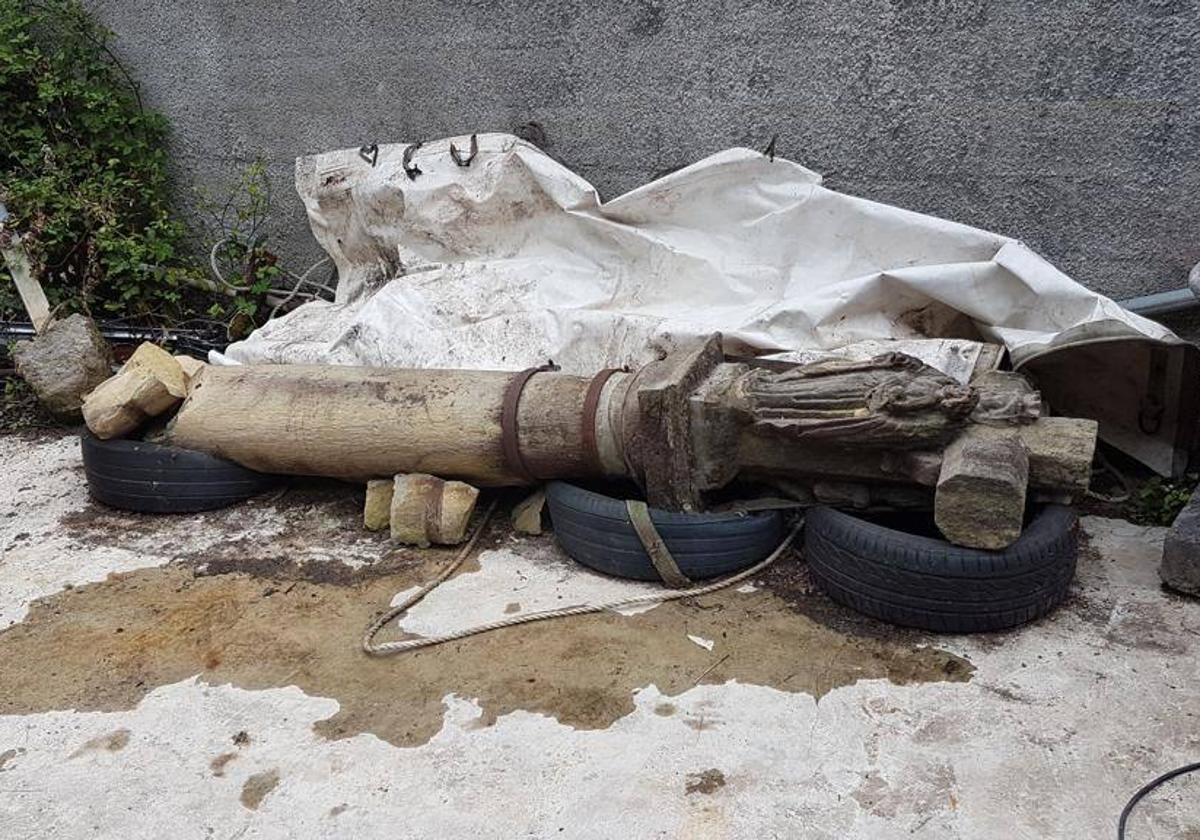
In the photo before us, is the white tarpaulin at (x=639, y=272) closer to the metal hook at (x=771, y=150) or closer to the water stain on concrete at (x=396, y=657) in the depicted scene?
the metal hook at (x=771, y=150)

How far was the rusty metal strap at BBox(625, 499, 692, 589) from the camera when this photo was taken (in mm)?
2887

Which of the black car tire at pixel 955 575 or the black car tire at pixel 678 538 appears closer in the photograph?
the black car tire at pixel 955 575

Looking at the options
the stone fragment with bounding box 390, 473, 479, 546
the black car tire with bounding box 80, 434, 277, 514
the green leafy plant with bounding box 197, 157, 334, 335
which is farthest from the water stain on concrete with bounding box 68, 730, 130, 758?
the green leafy plant with bounding box 197, 157, 334, 335

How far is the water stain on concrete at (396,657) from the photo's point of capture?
8.07 feet

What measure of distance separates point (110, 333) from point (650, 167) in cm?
299

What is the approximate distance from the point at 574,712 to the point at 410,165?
111 inches

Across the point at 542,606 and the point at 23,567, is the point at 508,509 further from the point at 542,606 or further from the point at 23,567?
the point at 23,567

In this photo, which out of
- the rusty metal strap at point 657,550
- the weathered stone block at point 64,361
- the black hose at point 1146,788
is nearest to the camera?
the black hose at point 1146,788

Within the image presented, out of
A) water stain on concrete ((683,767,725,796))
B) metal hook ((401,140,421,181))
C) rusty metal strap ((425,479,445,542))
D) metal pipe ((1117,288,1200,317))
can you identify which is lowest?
water stain on concrete ((683,767,725,796))

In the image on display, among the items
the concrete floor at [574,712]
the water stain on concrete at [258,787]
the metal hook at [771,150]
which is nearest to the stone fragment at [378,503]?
the concrete floor at [574,712]

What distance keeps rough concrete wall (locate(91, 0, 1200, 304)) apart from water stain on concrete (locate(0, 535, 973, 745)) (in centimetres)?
194

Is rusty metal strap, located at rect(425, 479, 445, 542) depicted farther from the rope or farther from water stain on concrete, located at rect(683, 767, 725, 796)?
water stain on concrete, located at rect(683, 767, 725, 796)

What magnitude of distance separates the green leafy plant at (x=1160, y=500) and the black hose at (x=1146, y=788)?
1300 millimetres

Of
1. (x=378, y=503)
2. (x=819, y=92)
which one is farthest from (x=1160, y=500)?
(x=378, y=503)
